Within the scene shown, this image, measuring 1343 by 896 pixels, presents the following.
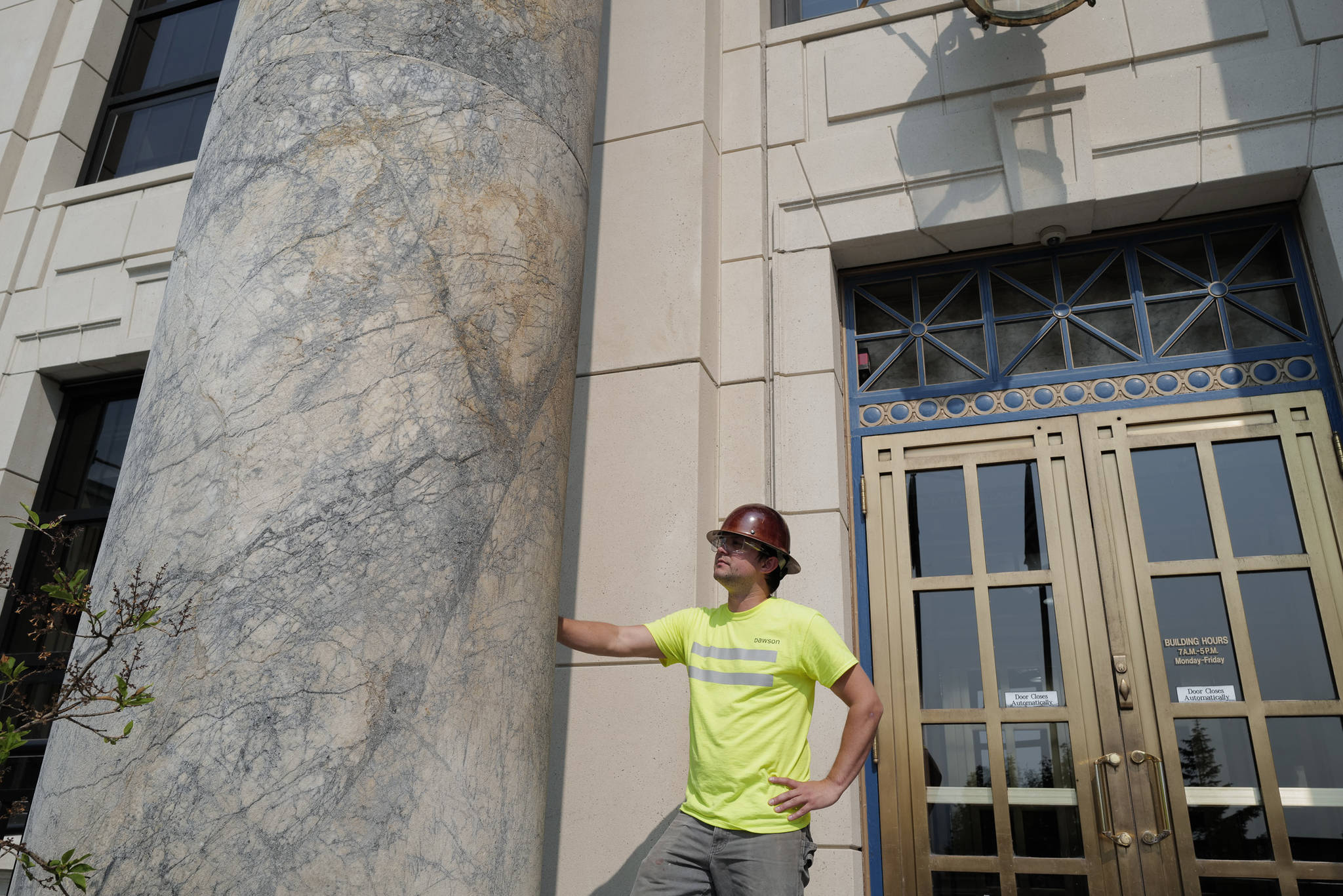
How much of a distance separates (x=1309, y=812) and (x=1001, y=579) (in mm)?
1788

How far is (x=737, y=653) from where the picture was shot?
3.61m

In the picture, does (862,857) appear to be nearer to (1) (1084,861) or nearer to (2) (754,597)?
(1) (1084,861)

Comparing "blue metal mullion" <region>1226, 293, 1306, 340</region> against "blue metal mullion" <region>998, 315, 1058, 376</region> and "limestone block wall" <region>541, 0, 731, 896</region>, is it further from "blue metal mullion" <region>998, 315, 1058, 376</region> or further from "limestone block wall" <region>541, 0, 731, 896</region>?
"limestone block wall" <region>541, 0, 731, 896</region>

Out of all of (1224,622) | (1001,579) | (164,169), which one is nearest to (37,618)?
(1001,579)

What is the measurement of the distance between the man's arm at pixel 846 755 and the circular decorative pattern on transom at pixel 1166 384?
3.17 meters

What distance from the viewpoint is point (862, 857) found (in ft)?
16.5

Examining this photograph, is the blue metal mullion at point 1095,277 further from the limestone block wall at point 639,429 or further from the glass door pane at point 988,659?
the limestone block wall at point 639,429

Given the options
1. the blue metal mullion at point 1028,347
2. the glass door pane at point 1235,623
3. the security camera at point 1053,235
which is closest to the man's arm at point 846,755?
the glass door pane at point 1235,623

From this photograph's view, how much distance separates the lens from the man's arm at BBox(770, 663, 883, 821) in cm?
329

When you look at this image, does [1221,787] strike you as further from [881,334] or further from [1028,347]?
[881,334]

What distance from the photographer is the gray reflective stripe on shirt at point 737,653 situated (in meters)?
3.56

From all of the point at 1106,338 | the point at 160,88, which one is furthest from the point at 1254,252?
the point at 160,88

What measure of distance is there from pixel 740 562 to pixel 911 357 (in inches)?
113

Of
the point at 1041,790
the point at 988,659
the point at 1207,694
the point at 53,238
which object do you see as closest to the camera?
the point at 1207,694
